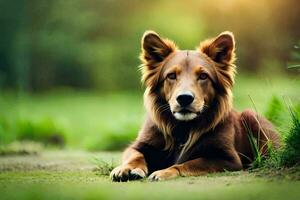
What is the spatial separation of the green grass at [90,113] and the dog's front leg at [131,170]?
41.0 inches

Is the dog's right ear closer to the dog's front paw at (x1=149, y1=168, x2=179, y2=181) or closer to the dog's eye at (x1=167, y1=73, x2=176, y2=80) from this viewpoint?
the dog's eye at (x1=167, y1=73, x2=176, y2=80)

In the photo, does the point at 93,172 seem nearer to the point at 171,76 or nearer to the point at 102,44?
the point at 171,76

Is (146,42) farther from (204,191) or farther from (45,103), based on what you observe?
(45,103)

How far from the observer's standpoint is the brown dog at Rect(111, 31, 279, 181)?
22.7 ft

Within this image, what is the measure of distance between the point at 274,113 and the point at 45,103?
35.3 ft

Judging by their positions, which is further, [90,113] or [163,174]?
[90,113]

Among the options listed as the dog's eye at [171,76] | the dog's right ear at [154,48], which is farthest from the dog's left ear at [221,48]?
the dog's eye at [171,76]

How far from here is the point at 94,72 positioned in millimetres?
20219

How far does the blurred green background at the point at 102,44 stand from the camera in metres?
16.4

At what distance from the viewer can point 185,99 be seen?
684 centimetres

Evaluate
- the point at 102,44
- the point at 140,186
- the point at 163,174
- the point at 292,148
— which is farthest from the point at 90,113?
the point at 140,186

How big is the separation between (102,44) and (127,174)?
48.0 feet

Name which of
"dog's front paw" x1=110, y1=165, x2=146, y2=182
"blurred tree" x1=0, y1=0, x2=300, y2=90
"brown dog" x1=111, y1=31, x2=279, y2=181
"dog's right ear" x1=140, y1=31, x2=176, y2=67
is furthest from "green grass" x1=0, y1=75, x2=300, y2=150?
"dog's front paw" x1=110, y1=165, x2=146, y2=182

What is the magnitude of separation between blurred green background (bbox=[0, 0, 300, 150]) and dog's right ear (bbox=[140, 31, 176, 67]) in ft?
22.1
